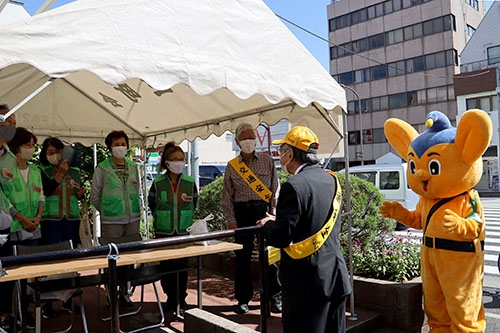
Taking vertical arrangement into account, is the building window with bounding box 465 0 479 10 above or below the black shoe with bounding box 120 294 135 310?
above

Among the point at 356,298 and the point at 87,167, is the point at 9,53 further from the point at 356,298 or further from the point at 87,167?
the point at 87,167

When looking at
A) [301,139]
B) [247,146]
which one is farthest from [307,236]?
[247,146]

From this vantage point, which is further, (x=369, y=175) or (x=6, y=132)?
(x=369, y=175)

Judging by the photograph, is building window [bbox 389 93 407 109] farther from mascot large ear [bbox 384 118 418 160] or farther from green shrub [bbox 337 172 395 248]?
mascot large ear [bbox 384 118 418 160]

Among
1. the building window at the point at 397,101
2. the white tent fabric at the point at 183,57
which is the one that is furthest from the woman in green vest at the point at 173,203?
the building window at the point at 397,101

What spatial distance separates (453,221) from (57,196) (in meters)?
3.97

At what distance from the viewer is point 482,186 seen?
30047mm

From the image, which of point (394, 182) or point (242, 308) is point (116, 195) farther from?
point (394, 182)

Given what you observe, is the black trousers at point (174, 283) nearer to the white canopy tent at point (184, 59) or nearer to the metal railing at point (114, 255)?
the metal railing at point (114, 255)

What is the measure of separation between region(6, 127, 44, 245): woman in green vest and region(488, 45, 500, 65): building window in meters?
32.6

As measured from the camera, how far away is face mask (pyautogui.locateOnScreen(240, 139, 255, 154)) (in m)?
4.37

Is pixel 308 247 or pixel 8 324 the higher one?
pixel 308 247

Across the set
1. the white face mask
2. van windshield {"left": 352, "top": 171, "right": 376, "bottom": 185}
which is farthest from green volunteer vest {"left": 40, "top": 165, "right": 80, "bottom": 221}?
van windshield {"left": 352, "top": 171, "right": 376, "bottom": 185}

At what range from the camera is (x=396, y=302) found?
4.07 meters
